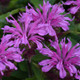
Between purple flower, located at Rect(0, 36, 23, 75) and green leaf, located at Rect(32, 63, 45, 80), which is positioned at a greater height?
purple flower, located at Rect(0, 36, 23, 75)

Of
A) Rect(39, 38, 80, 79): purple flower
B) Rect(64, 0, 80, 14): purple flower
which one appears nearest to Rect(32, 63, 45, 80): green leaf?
Rect(39, 38, 80, 79): purple flower

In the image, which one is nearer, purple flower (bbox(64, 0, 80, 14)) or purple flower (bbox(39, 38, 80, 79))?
purple flower (bbox(39, 38, 80, 79))

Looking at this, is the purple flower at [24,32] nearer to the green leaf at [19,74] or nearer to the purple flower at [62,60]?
the purple flower at [62,60]

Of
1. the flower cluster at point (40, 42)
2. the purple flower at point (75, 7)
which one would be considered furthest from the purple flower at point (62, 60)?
the purple flower at point (75, 7)

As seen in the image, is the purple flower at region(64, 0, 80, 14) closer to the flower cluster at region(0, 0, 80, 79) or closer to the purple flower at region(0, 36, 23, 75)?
the flower cluster at region(0, 0, 80, 79)

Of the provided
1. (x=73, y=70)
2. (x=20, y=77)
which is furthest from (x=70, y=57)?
(x=20, y=77)

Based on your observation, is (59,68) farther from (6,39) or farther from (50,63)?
(6,39)

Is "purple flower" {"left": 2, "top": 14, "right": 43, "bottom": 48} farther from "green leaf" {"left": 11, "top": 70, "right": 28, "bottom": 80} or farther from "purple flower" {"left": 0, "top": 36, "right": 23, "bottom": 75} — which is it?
"green leaf" {"left": 11, "top": 70, "right": 28, "bottom": 80}

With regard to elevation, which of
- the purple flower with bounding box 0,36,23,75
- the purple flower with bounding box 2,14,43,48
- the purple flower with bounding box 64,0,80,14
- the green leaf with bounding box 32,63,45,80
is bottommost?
the green leaf with bounding box 32,63,45,80

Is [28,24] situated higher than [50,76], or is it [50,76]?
[28,24]
